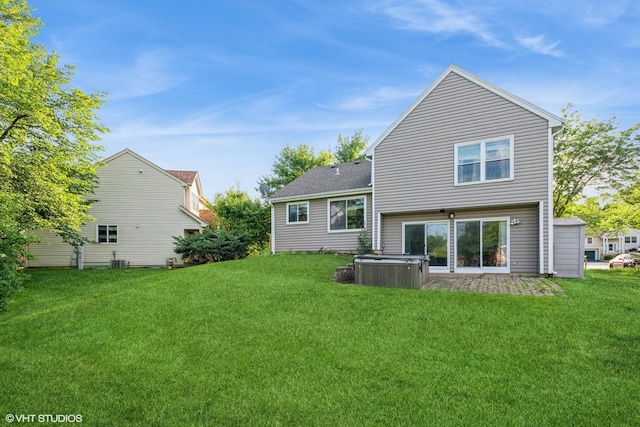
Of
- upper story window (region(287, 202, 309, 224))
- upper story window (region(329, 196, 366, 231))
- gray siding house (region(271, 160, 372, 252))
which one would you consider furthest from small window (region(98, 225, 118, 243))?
upper story window (region(329, 196, 366, 231))

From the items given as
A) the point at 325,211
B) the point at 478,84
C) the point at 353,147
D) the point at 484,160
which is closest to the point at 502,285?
the point at 484,160

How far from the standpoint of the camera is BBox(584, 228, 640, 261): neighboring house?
51938 mm

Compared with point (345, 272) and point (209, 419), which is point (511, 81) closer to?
point (345, 272)

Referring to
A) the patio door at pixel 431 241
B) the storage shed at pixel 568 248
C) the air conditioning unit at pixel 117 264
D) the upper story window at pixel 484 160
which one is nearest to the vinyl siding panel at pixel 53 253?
the air conditioning unit at pixel 117 264

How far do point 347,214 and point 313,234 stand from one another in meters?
2.21

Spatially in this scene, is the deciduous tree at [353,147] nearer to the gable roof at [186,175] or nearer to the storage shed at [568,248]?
the gable roof at [186,175]

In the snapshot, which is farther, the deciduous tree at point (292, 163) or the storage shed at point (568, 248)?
the deciduous tree at point (292, 163)

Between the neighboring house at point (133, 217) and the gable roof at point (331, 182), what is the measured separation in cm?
710

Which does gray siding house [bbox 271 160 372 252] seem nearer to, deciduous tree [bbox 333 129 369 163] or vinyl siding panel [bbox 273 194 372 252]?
vinyl siding panel [bbox 273 194 372 252]

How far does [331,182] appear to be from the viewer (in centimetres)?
1867

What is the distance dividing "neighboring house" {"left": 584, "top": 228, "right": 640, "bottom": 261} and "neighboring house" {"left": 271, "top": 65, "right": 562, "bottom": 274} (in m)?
51.0

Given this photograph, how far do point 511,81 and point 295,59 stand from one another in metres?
9.41

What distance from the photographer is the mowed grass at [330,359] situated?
358 cm

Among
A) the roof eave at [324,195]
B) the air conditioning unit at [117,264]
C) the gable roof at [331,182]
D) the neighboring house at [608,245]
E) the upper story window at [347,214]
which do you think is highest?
the gable roof at [331,182]
